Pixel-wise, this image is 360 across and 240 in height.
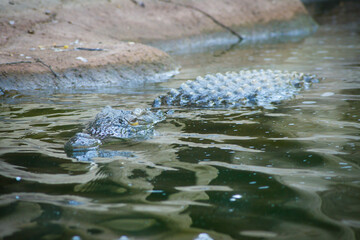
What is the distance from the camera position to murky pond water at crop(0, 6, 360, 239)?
1820 mm

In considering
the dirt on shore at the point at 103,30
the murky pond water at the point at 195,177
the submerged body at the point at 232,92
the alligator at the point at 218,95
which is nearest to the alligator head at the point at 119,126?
the alligator at the point at 218,95

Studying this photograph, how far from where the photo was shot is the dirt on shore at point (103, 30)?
578 cm

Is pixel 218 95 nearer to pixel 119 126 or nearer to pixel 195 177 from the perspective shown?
pixel 119 126

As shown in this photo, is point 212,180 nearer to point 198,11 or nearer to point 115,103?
point 115,103

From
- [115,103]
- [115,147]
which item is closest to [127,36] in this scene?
[115,103]

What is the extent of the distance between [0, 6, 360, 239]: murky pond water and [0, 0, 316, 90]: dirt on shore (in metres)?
1.60

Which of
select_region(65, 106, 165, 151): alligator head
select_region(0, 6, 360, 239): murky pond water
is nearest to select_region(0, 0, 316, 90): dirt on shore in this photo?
select_region(0, 6, 360, 239): murky pond water

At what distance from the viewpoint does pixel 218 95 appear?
178 inches

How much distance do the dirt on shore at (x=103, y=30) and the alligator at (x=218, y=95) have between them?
5.91 ft

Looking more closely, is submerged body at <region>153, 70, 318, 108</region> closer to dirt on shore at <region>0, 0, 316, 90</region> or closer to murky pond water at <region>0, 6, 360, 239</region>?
murky pond water at <region>0, 6, 360, 239</region>

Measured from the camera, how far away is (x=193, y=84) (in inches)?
187

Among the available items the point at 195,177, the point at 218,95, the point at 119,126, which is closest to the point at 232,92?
the point at 218,95

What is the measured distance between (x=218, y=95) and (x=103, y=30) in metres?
4.69

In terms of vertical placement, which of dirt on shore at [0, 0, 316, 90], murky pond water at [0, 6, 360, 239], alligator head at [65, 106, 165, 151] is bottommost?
murky pond water at [0, 6, 360, 239]
